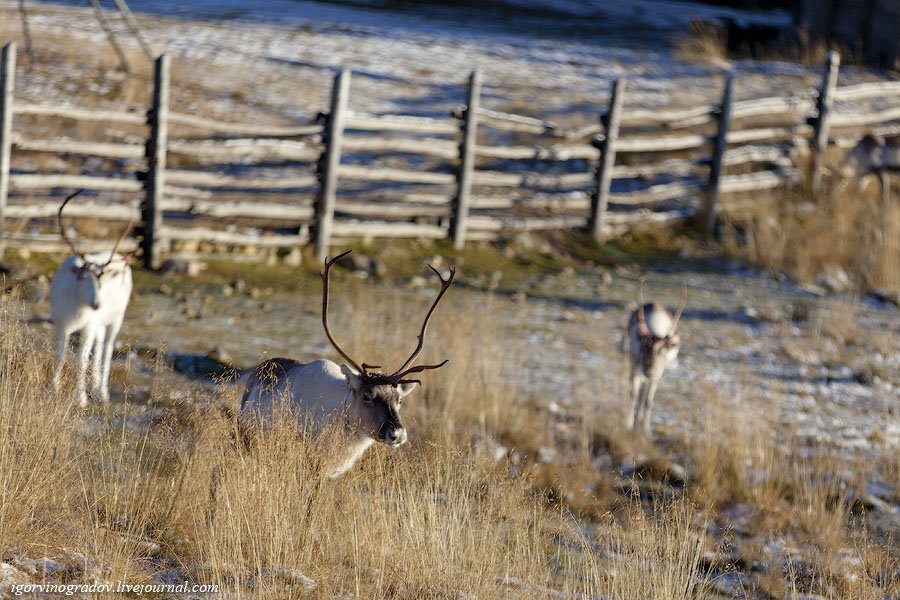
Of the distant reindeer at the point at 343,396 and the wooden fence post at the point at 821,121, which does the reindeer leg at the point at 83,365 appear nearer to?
the distant reindeer at the point at 343,396

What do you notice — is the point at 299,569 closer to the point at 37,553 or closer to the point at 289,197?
the point at 37,553

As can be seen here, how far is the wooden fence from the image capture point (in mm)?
10766

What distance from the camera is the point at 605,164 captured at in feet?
44.6

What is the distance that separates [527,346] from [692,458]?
8.08 ft

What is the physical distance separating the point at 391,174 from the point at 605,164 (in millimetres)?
2891

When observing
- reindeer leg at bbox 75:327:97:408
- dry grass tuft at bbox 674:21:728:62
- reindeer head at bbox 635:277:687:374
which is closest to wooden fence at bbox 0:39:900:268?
reindeer leg at bbox 75:327:97:408

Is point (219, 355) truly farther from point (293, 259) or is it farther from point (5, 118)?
point (5, 118)

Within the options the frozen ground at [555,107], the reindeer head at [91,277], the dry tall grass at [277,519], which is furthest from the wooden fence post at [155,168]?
the dry tall grass at [277,519]

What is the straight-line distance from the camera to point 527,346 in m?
9.83

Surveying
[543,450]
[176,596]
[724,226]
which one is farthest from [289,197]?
[176,596]

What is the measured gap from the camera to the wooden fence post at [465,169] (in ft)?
41.2

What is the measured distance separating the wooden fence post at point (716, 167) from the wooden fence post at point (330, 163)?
5.35 meters

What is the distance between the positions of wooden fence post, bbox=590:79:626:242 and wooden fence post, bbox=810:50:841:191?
357 centimetres

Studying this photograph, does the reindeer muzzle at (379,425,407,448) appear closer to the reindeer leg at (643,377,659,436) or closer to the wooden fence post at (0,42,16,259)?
the reindeer leg at (643,377,659,436)
